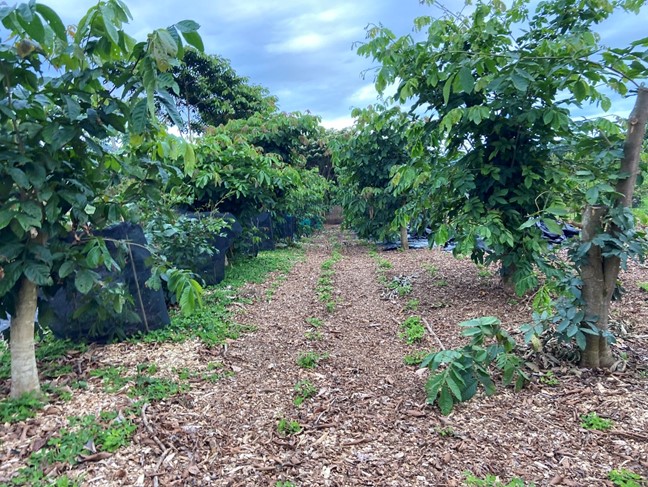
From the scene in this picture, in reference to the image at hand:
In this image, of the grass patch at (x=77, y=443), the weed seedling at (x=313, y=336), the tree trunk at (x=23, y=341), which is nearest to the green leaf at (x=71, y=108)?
the tree trunk at (x=23, y=341)

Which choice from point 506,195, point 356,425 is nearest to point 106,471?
point 356,425

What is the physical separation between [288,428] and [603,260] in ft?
5.84

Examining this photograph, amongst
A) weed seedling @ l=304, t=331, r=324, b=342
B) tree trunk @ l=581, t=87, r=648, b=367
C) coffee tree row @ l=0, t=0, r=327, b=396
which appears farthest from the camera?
weed seedling @ l=304, t=331, r=324, b=342

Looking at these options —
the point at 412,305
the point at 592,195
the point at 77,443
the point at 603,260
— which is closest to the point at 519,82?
the point at 592,195

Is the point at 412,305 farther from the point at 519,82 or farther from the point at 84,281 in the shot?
the point at 84,281

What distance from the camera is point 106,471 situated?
154 cm

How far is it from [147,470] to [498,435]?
145 centimetres

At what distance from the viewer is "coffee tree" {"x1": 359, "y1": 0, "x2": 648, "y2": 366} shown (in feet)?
6.96

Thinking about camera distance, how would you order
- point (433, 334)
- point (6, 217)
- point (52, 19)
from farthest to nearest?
1. point (433, 334)
2. point (6, 217)
3. point (52, 19)

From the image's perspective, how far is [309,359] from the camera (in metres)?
2.56

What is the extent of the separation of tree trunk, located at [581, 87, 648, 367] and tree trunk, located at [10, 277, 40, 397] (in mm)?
2743

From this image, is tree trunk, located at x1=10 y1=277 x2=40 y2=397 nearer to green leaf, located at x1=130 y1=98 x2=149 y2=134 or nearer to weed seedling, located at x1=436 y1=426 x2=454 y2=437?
green leaf, located at x1=130 y1=98 x2=149 y2=134

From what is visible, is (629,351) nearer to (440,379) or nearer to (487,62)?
(440,379)

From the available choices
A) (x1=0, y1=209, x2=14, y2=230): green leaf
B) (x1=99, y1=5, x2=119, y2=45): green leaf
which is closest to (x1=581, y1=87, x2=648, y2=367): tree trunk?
(x1=99, y1=5, x2=119, y2=45): green leaf
